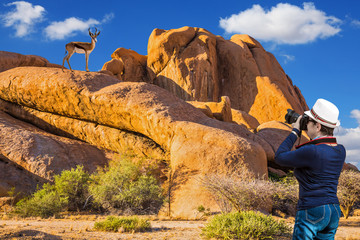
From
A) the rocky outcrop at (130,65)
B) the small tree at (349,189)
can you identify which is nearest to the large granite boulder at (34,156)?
the small tree at (349,189)

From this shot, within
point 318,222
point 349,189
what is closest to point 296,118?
point 318,222

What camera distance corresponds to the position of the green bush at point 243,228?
7.48m

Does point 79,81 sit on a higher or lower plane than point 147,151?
higher

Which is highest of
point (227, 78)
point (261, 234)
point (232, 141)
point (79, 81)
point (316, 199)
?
point (227, 78)

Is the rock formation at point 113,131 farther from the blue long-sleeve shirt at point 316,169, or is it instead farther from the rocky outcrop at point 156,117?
the blue long-sleeve shirt at point 316,169

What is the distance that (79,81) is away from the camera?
17750mm

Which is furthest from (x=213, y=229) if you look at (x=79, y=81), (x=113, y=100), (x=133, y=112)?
(x=79, y=81)

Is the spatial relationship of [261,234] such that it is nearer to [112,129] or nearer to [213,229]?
[213,229]

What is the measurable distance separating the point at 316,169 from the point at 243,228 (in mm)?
4990

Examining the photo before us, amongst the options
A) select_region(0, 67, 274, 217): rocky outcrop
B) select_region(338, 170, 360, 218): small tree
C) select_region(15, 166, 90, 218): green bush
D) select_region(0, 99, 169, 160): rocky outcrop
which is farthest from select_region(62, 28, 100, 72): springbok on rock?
select_region(338, 170, 360, 218): small tree

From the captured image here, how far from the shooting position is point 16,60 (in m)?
28.4

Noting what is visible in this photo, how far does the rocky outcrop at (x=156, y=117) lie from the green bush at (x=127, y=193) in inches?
35.4

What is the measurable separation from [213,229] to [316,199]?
5018mm

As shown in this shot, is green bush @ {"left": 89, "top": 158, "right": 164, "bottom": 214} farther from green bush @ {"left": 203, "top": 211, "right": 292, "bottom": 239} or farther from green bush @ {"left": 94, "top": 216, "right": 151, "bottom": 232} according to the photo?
green bush @ {"left": 203, "top": 211, "right": 292, "bottom": 239}
